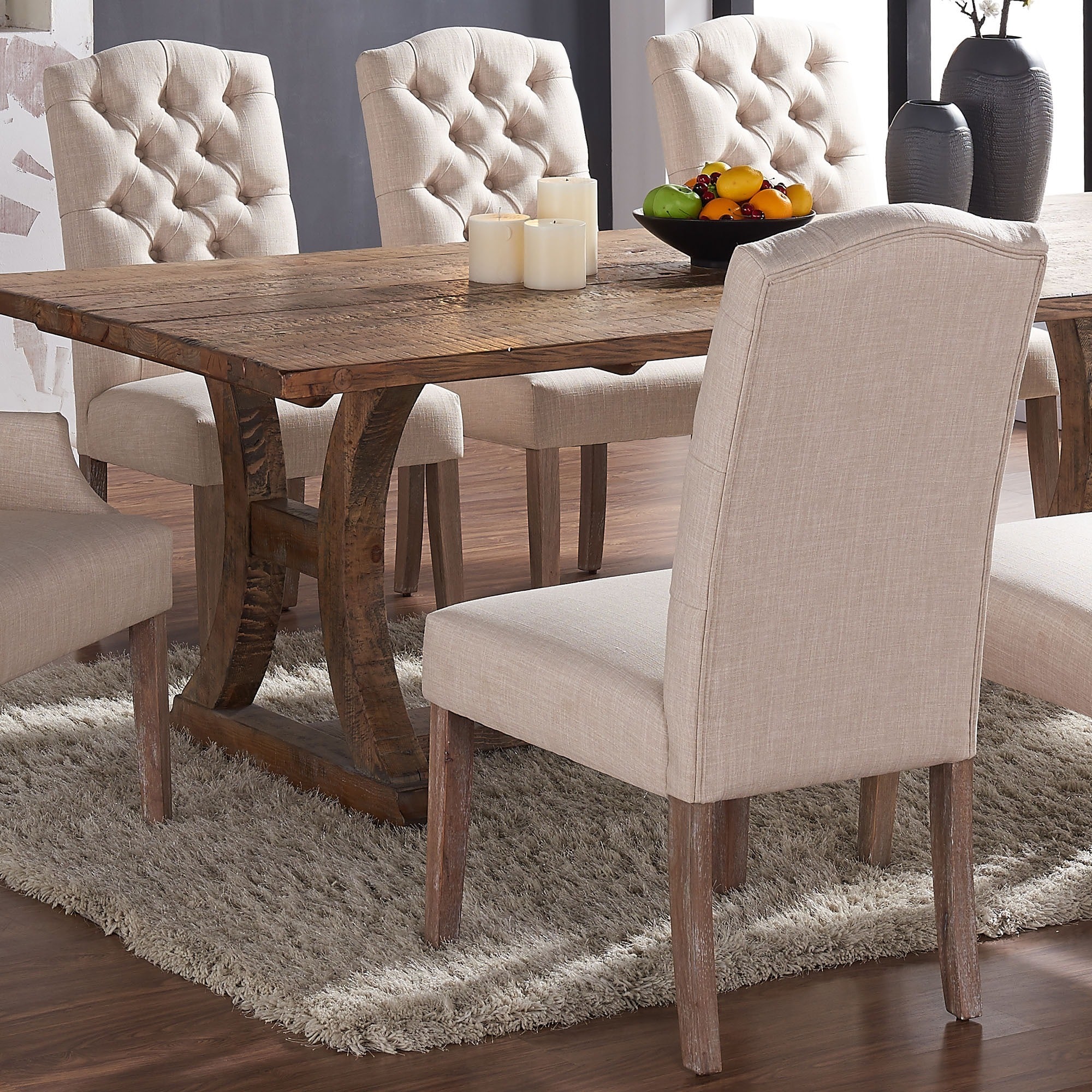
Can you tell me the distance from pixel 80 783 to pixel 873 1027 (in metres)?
1.18

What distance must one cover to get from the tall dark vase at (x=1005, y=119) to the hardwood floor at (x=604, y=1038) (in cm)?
128

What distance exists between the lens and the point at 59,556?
2158mm

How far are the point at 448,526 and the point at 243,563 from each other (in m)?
0.68

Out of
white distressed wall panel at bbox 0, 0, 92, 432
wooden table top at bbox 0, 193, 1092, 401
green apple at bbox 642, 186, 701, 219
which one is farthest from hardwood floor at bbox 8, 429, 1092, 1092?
white distressed wall panel at bbox 0, 0, 92, 432

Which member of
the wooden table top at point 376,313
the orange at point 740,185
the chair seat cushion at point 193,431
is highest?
the orange at point 740,185

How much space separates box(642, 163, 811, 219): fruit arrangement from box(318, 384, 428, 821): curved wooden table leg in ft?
1.71

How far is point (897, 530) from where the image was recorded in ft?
5.59

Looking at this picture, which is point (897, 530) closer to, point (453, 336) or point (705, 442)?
point (705, 442)

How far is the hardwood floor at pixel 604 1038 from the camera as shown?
1741 millimetres

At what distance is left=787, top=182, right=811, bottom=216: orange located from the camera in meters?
2.58

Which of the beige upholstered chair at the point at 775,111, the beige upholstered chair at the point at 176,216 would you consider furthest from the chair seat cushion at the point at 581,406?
the beige upholstered chair at the point at 775,111

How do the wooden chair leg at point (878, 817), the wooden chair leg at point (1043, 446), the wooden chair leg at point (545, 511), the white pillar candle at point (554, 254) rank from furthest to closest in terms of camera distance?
1. the wooden chair leg at point (1043, 446)
2. the wooden chair leg at point (545, 511)
3. the white pillar candle at point (554, 254)
4. the wooden chair leg at point (878, 817)

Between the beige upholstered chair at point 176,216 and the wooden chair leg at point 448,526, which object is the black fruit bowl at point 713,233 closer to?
the beige upholstered chair at point 176,216

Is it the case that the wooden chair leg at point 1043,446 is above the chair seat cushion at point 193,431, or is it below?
below
